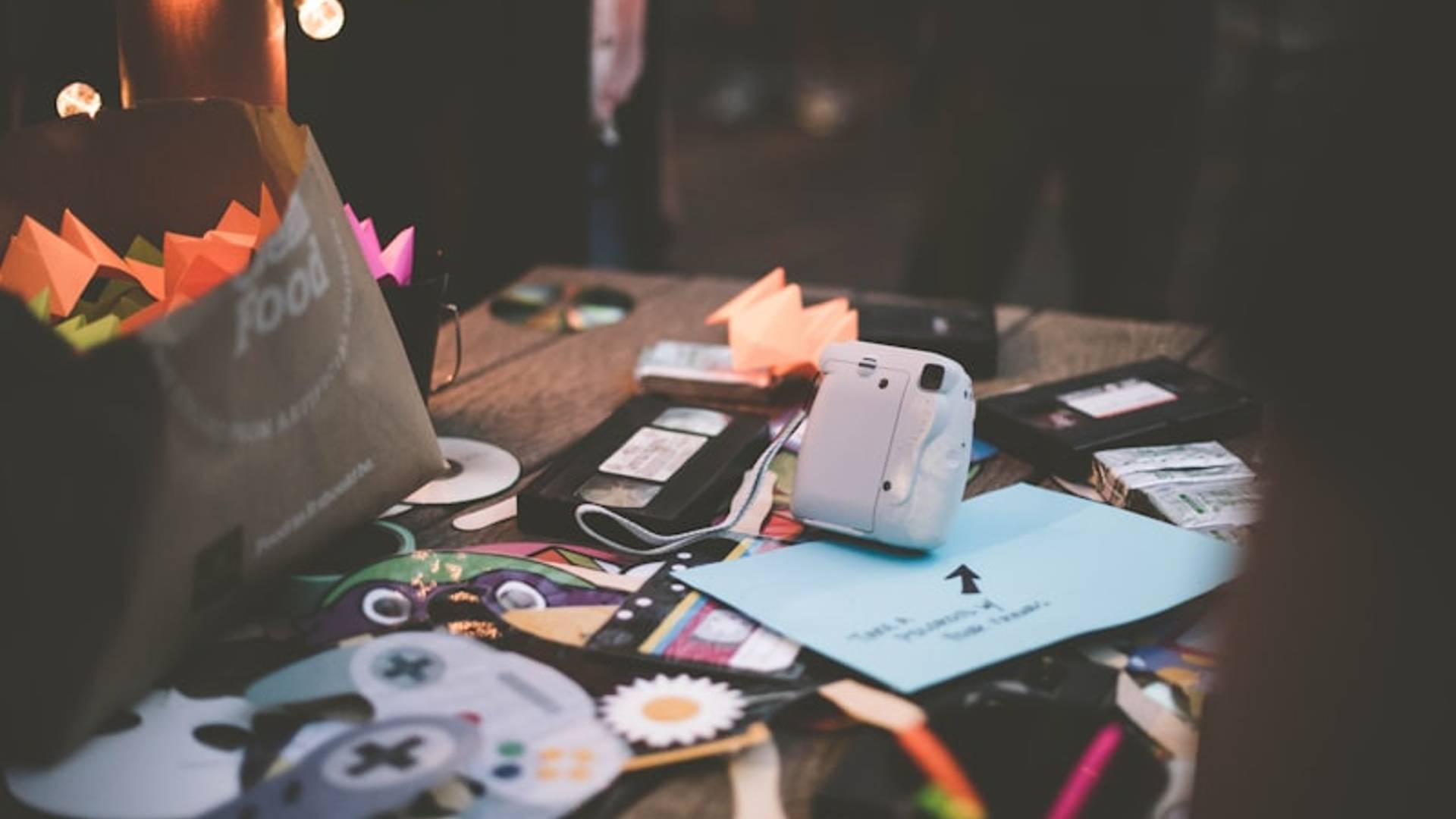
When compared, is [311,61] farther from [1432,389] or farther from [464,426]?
[1432,389]

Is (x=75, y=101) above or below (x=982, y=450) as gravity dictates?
above

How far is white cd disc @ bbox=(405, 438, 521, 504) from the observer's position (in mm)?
892

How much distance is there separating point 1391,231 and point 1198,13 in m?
1.72

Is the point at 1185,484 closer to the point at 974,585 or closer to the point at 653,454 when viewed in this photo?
the point at 974,585

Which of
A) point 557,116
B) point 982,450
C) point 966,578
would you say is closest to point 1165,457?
point 982,450

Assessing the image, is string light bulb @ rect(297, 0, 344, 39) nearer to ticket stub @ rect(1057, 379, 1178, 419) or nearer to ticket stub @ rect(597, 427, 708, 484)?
ticket stub @ rect(597, 427, 708, 484)

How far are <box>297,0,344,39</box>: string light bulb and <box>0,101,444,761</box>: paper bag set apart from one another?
15cm

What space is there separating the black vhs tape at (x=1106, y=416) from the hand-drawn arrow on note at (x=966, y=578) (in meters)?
0.19

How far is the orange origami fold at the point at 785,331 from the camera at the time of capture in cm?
107

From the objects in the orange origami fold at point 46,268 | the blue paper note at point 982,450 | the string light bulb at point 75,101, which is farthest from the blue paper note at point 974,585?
the string light bulb at point 75,101

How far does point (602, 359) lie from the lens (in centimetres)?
120

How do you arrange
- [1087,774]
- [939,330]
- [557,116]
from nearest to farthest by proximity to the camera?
[1087,774] < [939,330] < [557,116]

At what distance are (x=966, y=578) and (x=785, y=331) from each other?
36 centimetres

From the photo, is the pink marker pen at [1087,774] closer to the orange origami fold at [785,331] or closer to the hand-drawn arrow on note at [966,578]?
the hand-drawn arrow on note at [966,578]
